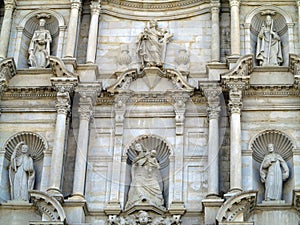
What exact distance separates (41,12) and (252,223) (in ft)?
22.0

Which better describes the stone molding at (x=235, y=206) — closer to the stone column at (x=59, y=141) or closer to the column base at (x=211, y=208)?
the column base at (x=211, y=208)

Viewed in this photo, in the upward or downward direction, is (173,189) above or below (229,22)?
below

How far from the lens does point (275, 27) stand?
18.9 m

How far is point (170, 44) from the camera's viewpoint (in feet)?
61.7

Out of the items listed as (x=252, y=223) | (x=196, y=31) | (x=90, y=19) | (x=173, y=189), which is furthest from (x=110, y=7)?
(x=252, y=223)

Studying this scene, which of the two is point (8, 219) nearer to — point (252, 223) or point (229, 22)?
point (252, 223)

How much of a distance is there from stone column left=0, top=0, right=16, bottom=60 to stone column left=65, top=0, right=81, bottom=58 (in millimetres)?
1277

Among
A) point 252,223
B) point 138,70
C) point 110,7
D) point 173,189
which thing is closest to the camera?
point 252,223

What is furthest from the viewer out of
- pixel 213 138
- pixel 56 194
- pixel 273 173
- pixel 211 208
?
pixel 213 138

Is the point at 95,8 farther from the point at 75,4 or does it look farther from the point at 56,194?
the point at 56,194

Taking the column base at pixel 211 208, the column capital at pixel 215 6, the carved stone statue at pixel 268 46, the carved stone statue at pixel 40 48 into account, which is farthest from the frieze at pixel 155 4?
the column base at pixel 211 208

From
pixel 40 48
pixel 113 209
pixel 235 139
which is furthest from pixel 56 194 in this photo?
pixel 40 48

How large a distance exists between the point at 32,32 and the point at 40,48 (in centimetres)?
56

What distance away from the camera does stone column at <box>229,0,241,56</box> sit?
713 inches
